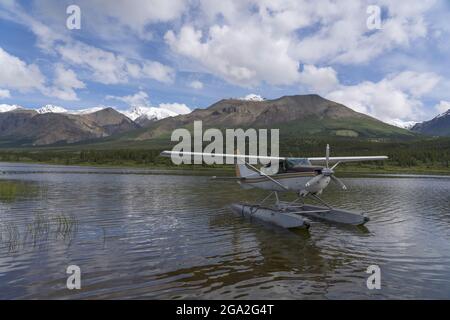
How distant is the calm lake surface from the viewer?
9602 millimetres

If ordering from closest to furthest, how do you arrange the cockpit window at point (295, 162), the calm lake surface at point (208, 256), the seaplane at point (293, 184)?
the calm lake surface at point (208, 256)
the seaplane at point (293, 184)
the cockpit window at point (295, 162)

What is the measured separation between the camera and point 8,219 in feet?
61.3

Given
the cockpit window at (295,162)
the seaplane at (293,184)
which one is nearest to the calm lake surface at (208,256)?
the seaplane at (293,184)

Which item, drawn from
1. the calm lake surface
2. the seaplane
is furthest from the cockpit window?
the calm lake surface

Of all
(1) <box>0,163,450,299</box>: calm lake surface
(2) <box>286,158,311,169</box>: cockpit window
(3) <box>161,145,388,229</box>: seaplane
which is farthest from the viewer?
(2) <box>286,158,311,169</box>: cockpit window

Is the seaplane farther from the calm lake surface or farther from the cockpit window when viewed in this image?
the calm lake surface

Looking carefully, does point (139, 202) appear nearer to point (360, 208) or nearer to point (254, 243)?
point (254, 243)

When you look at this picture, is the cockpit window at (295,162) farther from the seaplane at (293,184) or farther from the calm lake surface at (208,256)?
the calm lake surface at (208,256)

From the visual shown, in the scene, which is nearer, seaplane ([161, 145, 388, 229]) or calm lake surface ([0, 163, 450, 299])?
calm lake surface ([0, 163, 450, 299])

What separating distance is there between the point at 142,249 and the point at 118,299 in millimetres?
4688

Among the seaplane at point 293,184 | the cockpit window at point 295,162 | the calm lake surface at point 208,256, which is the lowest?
the calm lake surface at point 208,256

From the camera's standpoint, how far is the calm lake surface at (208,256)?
9.60 m

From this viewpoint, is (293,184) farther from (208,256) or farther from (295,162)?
(208,256)
